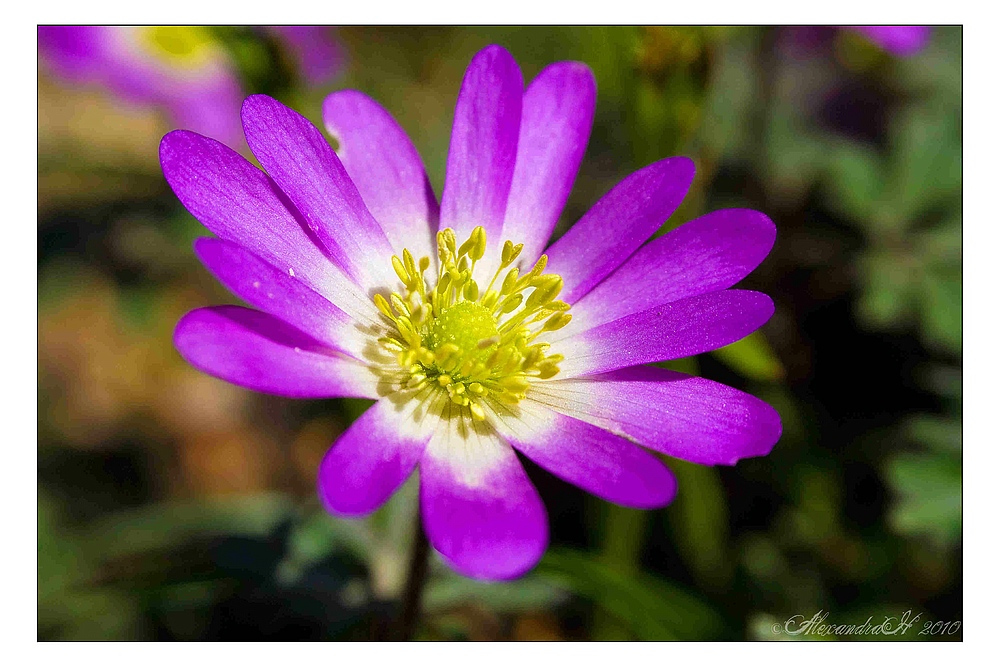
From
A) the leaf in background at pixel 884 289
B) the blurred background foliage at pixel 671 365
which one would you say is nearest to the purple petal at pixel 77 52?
the blurred background foliage at pixel 671 365

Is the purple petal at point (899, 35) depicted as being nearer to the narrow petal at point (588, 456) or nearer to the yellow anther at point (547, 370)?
the yellow anther at point (547, 370)

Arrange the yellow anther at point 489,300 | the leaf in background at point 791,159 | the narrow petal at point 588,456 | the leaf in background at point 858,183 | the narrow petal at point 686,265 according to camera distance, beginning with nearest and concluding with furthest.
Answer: the narrow petal at point 588,456 < the narrow petal at point 686,265 < the yellow anther at point 489,300 < the leaf in background at point 858,183 < the leaf in background at point 791,159

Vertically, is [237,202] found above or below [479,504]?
above

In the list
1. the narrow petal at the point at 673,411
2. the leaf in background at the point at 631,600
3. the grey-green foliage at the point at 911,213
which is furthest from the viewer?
the grey-green foliage at the point at 911,213

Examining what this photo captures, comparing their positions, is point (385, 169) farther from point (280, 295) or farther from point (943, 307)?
point (943, 307)

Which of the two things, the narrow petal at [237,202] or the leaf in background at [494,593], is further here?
the leaf in background at [494,593]

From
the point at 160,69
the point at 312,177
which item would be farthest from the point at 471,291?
the point at 160,69

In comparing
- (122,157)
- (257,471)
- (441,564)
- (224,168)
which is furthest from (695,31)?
(122,157)
